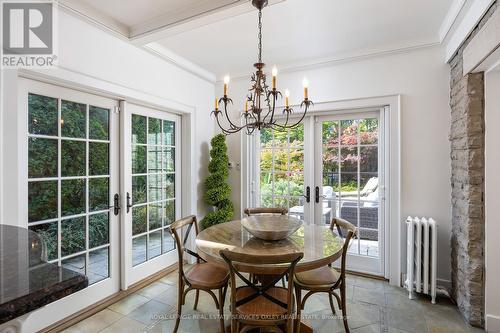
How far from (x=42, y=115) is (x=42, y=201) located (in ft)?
2.30

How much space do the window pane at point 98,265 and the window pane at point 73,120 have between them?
1.15m

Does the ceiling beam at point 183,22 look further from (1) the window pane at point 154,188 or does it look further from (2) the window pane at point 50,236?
(2) the window pane at point 50,236

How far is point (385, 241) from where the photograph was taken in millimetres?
3027

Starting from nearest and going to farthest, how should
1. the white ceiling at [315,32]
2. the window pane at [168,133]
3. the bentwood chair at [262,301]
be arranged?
the bentwood chair at [262,301]
the white ceiling at [315,32]
the window pane at [168,133]

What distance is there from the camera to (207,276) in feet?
6.87

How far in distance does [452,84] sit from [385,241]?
181 centimetres

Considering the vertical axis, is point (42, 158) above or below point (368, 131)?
below

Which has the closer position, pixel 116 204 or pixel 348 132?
pixel 116 204

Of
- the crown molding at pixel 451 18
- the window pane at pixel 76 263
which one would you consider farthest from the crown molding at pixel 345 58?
the window pane at pixel 76 263

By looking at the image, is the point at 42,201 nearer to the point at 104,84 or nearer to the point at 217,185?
the point at 104,84

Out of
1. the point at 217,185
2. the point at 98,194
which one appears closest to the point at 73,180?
the point at 98,194

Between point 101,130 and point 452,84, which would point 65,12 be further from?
point 452,84

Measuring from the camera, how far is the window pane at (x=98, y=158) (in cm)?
249

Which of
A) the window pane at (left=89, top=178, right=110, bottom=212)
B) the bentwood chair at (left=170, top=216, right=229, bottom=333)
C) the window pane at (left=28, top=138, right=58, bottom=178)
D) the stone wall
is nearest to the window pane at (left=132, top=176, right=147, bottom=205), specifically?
the window pane at (left=89, top=178, right=110, bottom=212)
